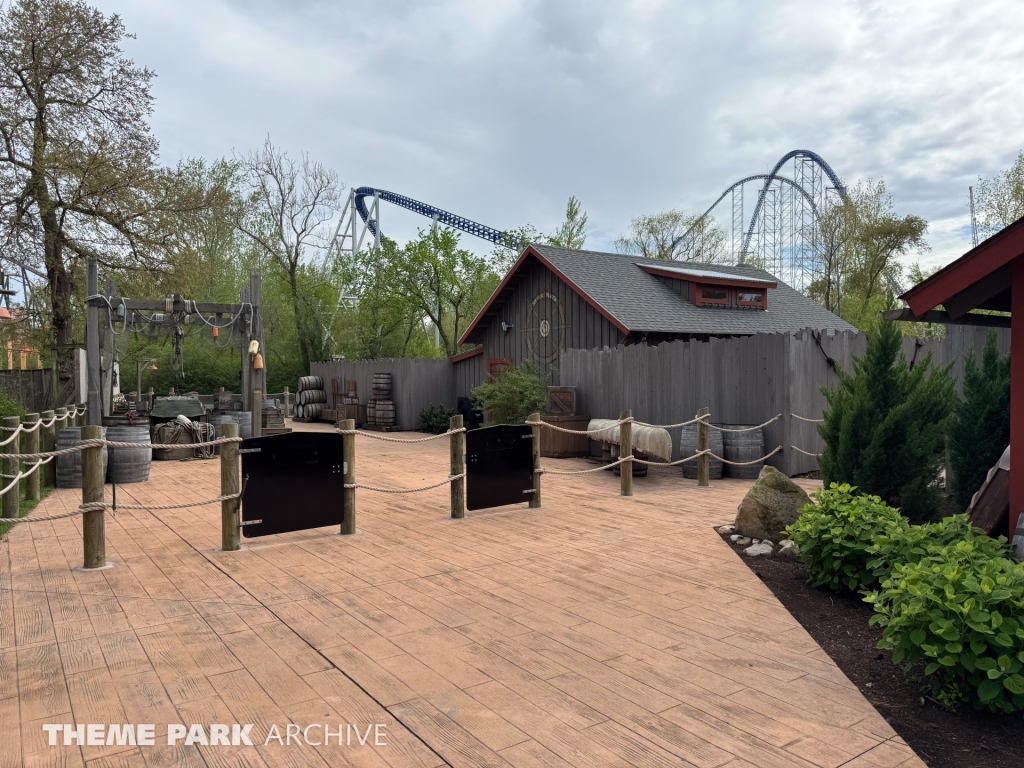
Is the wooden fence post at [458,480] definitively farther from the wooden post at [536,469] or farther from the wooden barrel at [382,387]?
the wooden barrel at [382,387]

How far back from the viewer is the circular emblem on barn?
18.3 metres

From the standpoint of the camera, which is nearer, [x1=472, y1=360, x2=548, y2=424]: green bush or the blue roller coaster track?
[x1=472, y1=360, x2=548, y2=424]: green bush

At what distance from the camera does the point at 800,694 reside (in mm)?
3535

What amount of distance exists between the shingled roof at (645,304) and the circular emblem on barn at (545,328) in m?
0.98

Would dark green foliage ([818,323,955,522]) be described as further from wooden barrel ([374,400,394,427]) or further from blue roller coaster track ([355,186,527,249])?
blue roller coaster track ([355,186,527,249])

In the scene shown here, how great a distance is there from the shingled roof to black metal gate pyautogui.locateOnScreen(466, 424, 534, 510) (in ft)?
25.8

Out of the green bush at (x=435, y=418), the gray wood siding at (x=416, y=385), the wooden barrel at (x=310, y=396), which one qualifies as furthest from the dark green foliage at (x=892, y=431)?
the wooden barrel at (x=310, y=396)

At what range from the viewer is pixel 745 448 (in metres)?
10.8

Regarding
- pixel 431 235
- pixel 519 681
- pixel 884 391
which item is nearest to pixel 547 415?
pixel 884 391

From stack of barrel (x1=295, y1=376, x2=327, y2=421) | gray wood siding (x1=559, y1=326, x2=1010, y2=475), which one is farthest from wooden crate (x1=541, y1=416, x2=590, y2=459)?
stack of barrel (x1=295, y1=376, x2=327, y2=421)

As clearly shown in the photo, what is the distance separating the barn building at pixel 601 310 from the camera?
17.0 metres

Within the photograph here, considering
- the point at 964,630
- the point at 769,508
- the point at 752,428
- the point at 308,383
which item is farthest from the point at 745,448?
the point at 308,383

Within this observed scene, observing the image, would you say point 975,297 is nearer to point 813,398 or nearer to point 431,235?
point 813,398

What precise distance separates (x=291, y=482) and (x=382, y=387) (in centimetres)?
1517
